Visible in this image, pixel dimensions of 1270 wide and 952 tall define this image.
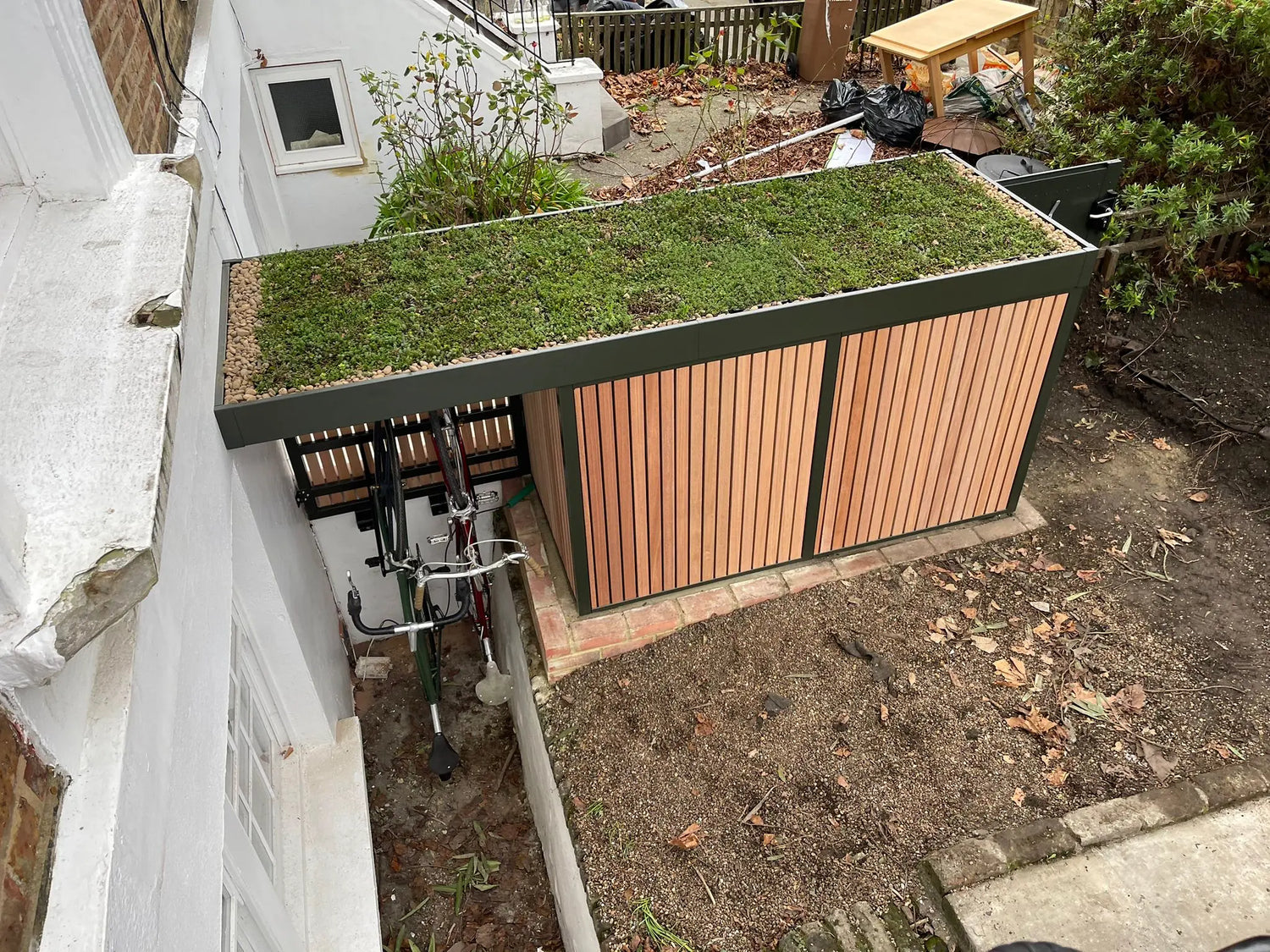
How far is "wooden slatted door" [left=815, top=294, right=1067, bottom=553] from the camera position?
187 inches

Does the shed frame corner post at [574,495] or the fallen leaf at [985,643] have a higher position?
the shed frame corner post at [574,495]

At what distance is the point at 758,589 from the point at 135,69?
4153 mm

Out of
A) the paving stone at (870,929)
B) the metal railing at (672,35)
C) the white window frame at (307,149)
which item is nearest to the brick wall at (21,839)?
the paving stone at (870,929)

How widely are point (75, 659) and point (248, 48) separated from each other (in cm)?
797

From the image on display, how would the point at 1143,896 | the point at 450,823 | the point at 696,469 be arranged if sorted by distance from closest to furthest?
the point at 1143,896
the point at 696,469
the point at 450,823

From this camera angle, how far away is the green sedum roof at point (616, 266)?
13.2 feet

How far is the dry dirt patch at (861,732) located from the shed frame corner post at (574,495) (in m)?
0.48

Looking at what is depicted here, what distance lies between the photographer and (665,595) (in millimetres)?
5355

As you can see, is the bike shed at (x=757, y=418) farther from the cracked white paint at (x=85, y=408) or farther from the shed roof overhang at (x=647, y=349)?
the cracked white paint at (x=85, y=408)

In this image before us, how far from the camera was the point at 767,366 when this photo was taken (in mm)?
4523

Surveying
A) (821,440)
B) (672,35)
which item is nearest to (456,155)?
(821,440)

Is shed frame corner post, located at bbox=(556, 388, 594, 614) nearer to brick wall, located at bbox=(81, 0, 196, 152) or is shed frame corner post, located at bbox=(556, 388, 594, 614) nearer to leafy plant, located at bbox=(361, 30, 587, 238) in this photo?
brick wall, located at bbox=(81, 0, 196, 152)

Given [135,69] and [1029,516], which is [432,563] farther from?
[1029,516]

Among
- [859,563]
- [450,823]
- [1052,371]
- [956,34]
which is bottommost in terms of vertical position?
[450,823]
